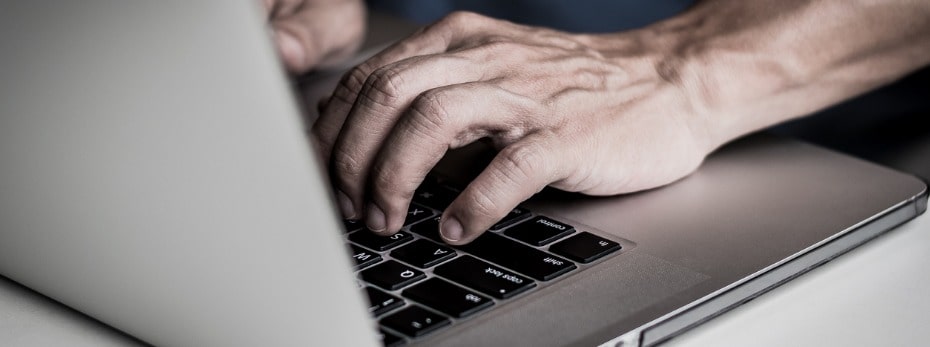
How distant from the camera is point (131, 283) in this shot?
0.38 meters

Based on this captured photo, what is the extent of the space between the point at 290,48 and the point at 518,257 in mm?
394

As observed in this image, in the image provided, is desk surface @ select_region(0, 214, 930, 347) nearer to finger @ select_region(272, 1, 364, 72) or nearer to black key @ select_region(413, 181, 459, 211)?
black key @ select_region(413, 181, 459, 211)

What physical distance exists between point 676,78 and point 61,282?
1.30 feet

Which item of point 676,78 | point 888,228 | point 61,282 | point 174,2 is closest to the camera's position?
point 174,2

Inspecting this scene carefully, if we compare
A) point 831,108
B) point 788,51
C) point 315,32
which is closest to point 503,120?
point 788,51

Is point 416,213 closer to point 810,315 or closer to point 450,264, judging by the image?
point 450,264

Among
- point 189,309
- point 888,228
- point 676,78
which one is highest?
point 676,78

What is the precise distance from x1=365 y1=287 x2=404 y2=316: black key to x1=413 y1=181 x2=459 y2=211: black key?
121mm

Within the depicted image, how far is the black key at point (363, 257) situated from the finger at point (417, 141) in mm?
24

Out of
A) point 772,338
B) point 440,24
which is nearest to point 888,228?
point 772,338

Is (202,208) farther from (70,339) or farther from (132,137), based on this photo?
(70,339)

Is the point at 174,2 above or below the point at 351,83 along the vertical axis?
below

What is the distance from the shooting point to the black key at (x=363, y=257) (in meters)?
0.48

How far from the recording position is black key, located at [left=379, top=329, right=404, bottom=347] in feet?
1.33
